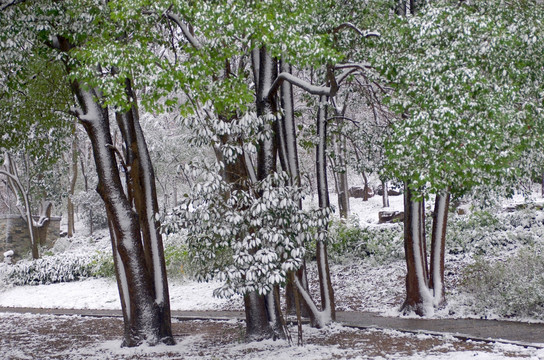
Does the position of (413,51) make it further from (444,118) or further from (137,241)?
(137,241)

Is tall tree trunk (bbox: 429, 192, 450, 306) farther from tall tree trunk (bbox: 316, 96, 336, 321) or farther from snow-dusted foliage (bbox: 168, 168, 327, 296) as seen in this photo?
snow-dusted foliage (bbox: 168, 168, 327, 296)

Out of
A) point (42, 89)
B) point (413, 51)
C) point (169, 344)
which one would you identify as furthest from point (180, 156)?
point (413, 51)

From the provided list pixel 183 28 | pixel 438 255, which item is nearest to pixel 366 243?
pixel 438 255

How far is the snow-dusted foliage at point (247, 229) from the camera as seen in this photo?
7109 millimetres

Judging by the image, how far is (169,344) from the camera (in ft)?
30.3

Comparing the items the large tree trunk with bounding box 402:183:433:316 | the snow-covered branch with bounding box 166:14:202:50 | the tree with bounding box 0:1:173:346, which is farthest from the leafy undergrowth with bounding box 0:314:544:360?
the snow-covered branch with bounding box 166:14:202:50

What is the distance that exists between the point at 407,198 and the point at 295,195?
3799mm

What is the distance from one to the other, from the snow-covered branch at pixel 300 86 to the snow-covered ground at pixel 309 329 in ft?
12.8

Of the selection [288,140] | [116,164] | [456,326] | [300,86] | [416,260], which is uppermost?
[300,86]

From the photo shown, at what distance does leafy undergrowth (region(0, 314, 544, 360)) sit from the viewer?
7.53 meters

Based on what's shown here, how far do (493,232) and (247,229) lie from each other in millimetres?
9258

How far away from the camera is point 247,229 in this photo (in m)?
7.53

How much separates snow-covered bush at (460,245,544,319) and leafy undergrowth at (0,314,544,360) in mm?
2153

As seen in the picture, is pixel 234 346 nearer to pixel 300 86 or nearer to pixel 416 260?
pixel 416 260
